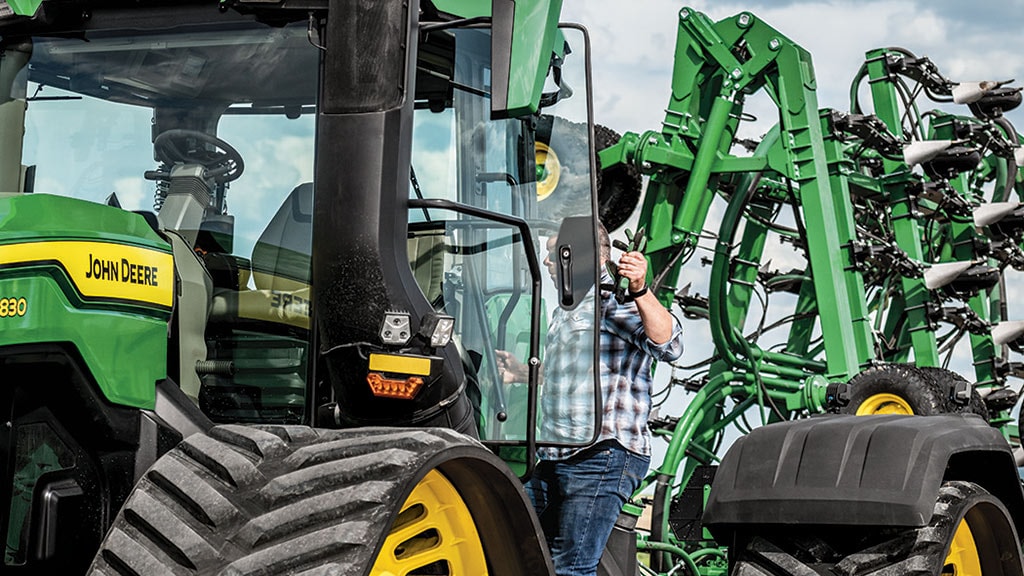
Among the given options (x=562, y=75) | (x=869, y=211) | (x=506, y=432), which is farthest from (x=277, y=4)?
(x=869, y=211)

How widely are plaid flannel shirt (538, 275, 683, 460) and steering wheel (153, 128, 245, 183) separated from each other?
1.06 m

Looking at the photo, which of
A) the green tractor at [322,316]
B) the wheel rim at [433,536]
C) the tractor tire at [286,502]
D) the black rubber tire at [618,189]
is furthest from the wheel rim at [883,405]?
the tractor tire at [286,502]

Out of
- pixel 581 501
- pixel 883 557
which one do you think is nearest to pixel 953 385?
pixel 581 501

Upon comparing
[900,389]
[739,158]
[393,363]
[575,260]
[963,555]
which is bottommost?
[963,555]

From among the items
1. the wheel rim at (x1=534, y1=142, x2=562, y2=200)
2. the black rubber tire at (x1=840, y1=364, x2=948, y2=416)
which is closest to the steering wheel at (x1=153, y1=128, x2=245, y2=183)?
the wheel rim at (x1=534, y1=142, x2=562, y2=200)

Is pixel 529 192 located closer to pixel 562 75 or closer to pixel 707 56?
pixel 562 75

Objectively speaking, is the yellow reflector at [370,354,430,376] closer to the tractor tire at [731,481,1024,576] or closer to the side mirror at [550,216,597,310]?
the side mirror at [550,216,597,310]

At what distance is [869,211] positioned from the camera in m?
11.4

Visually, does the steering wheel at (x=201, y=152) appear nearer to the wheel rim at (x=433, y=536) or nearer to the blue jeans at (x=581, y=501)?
the wheel rim at (x=433, y=536)

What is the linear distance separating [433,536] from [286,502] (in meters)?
0.59

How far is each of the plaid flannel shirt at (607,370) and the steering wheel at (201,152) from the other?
41.7 inches

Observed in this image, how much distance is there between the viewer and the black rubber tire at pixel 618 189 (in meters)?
8.77

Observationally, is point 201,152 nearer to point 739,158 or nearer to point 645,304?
point 645,304

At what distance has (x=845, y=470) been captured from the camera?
398cm
